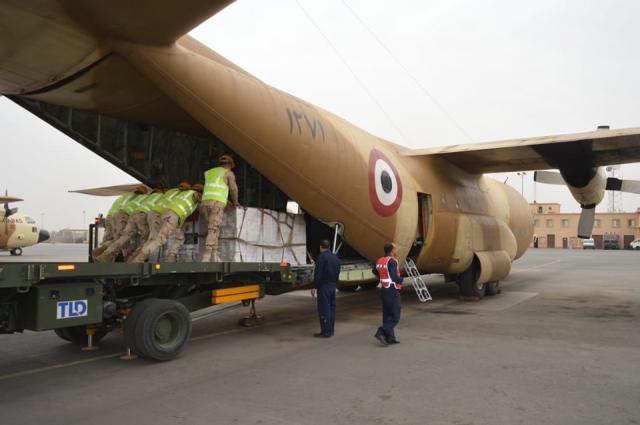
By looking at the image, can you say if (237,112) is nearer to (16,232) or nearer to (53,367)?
(53,367)

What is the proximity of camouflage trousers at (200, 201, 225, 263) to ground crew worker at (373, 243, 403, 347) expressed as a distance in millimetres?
2750

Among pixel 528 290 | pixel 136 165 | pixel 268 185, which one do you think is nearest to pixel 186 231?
pixel 136 165

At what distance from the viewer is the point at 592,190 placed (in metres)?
14.7

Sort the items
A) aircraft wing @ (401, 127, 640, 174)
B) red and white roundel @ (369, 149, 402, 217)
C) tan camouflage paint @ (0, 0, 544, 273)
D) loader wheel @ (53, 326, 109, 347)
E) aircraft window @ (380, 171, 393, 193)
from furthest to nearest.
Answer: aircraft wing @ (401, 127, 640, 174) → aircraft window @ (380, 171, 393, 193) → red and white roundel @ (369, 149, 402, 217) → loader wheel @ (53, 326, 109, 347) → tan camouflage paint @ (0, 0, 544, 273)

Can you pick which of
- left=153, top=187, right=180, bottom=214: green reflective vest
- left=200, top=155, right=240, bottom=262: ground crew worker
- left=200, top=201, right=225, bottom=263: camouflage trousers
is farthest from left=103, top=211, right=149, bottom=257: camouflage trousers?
left=200, top=201, right=225, bottom=263: camouflage trousers

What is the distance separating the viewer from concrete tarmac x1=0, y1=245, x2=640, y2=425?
4820mm

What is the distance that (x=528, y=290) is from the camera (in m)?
16.8

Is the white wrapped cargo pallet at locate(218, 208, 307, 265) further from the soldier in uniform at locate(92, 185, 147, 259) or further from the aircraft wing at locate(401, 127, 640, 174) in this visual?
the aircraft wing at locate(401, 127, 640, 174)

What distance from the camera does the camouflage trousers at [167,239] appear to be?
7.42m

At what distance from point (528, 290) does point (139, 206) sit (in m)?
13.5

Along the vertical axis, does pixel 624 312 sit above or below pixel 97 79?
below

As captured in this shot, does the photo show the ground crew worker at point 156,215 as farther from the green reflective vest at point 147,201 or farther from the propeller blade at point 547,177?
the propeller blade at point 547,177

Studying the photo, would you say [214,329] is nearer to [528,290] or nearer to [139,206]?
[139,206]

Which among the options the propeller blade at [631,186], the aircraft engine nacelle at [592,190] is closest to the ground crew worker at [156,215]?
the aircraft engine nacelle at [592,190]
